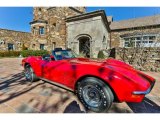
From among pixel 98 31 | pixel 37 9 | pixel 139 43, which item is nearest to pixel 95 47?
pixel 98 31

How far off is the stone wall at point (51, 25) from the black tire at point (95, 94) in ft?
46.8

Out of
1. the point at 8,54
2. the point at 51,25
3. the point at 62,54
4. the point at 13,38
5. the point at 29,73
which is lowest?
the point at 29,73

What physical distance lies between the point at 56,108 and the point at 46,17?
18.5m

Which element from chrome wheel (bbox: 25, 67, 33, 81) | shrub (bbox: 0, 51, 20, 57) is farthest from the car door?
shrub (bbox: 0, 51, 20, 57)

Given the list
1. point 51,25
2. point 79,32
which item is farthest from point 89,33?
point 51,25

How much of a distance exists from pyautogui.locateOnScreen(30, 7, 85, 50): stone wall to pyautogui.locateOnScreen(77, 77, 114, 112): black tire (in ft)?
46.8

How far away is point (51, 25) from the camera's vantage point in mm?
18047

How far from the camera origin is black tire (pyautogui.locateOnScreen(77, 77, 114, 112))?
8.19ft

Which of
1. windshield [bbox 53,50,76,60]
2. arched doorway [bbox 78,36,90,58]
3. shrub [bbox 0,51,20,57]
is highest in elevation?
arched doorway [bbox 78,36,90,58]

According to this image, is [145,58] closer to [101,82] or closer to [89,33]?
[89,33]

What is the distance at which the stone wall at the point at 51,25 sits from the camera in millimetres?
17047

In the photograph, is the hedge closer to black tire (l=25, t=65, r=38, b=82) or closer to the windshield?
black tire (l=25, t=65, r=38, b=82)

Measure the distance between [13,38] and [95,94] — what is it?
27.3 metres
